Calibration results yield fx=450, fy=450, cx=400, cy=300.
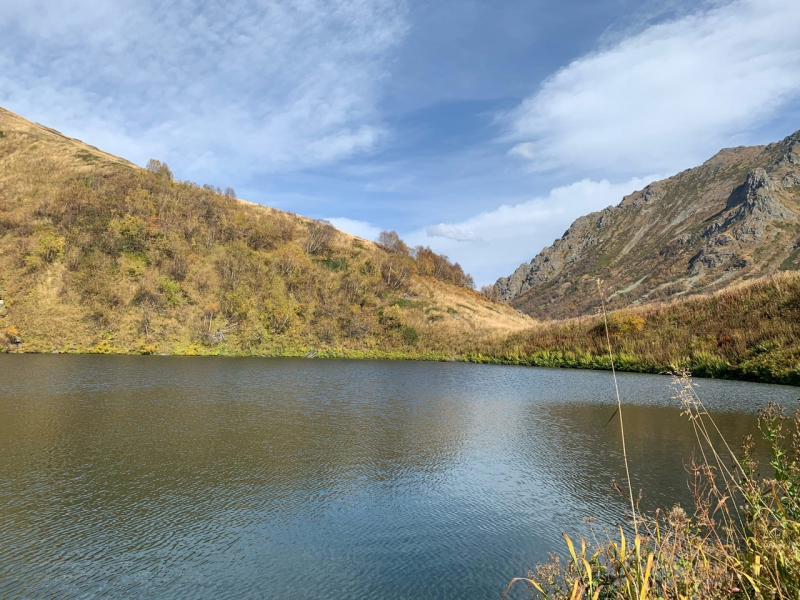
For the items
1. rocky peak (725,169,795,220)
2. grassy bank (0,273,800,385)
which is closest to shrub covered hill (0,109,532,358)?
grassy bank (0,273,800,385)

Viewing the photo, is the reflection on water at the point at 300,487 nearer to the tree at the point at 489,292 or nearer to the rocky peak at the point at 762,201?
the tree at the point at 489,292

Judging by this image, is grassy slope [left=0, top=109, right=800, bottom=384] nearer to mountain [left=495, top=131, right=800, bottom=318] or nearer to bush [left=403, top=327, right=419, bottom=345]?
bush [left=403, top=327, right=419, bottom=345]

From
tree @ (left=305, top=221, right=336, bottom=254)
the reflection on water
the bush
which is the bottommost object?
the reflection on water

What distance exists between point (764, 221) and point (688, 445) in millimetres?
154827

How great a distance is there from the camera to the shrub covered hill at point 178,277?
4412 cm

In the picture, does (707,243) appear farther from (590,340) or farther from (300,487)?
(300,487)

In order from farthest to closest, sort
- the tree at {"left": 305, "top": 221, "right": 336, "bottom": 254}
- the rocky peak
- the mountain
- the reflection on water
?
the rocky peak, the mountain, the tree at {"left": 305, "top": 221, "right": 336, "bottom": 254}, the reflection on water

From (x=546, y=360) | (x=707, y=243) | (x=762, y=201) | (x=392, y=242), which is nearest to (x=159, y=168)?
(x=392, y=242)

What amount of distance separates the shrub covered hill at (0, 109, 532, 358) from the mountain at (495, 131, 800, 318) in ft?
154

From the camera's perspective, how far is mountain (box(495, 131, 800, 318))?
12281 centimetres

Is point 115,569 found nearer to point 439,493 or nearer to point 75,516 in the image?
point 75,516

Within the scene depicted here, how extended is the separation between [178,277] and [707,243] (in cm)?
14925

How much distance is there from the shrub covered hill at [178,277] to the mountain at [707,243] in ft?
154

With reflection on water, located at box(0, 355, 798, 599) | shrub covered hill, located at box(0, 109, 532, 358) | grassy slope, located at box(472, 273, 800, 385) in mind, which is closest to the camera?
reflection on water, located at box(0, 355, 798, 599)
